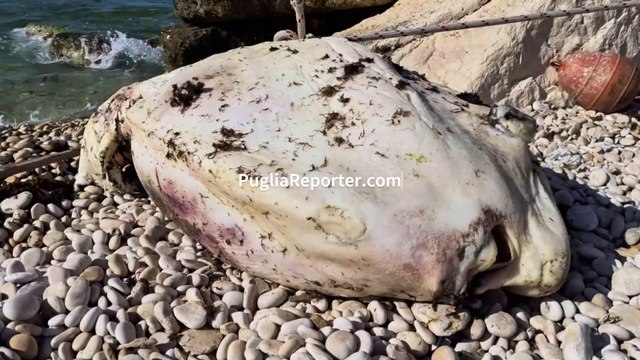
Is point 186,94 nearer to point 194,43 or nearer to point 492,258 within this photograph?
point 492,258

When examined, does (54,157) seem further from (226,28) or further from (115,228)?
(226,28)

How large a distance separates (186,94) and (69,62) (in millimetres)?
6944

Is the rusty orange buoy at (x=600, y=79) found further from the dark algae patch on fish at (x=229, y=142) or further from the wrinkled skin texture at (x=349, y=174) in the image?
the dark algae patch on fish at (x=229, y=142)

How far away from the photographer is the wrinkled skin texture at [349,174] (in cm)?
239

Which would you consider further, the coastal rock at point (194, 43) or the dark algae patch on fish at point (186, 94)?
the coastal rock at point (194, 43)

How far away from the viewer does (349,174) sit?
246 cm

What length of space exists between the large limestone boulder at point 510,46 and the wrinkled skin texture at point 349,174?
6.28 feet

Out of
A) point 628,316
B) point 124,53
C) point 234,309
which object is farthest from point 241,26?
point 628,316

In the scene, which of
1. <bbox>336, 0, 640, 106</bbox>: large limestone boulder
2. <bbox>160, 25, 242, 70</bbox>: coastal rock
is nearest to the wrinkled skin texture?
<bbox>336, 0, 640, 106</bbox>: large limestone boulder

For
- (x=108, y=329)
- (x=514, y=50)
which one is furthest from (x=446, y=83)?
(x=108, y=329)

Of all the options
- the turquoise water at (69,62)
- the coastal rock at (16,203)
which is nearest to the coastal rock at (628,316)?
the coastal rock at (16,203)

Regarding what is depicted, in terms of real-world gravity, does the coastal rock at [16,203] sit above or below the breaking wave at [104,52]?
above

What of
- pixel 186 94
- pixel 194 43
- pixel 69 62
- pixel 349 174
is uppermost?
pixel 186 94

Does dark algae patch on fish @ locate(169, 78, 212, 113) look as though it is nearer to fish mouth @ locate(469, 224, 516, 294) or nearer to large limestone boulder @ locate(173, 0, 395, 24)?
fish mouth @ locate(469, 224, 516, 294)
